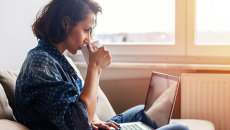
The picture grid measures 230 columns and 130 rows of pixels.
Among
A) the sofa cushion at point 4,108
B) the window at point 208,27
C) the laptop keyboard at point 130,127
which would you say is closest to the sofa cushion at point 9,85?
the sofa cushion at point 4,108

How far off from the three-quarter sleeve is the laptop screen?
47 centimetres

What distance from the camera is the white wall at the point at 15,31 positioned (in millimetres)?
1135

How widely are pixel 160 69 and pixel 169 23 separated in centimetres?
37

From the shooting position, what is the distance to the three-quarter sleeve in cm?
73

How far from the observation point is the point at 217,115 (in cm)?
149

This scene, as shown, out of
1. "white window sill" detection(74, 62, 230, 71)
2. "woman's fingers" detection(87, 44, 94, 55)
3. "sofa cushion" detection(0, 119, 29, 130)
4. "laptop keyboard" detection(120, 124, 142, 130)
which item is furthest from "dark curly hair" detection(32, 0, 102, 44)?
"white window sill" detection(74, 62, 230, 71)

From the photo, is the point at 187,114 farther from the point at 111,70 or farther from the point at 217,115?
the point at 111,70

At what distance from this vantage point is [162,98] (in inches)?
44.2

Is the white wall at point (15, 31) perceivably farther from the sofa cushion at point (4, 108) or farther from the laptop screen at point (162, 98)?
the laptop screen at point (162, 98)

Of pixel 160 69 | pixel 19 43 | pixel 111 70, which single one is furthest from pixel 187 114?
pixel 19 43

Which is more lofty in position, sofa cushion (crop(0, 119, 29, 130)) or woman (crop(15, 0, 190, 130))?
woman (crop(15, 0, 190, 130))

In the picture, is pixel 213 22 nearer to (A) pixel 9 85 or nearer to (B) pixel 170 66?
(B) pixel 170 66

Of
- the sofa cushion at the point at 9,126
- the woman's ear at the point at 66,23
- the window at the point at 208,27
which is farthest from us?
the window at the point at 208,27

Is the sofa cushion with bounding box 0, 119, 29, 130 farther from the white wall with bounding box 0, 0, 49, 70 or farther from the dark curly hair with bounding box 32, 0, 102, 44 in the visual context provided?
the white wall with bounding box 0, 0, 49, 70
